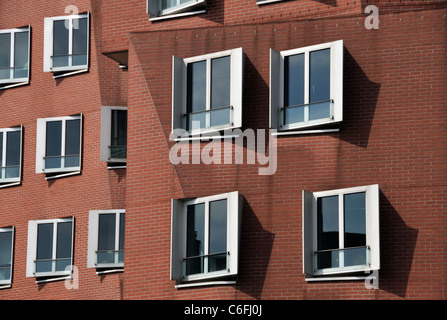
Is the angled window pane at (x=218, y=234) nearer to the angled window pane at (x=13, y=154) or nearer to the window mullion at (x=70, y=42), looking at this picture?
the window mullion at (x=70, y=42)

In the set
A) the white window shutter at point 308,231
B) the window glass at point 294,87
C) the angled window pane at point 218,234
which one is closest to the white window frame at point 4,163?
the angled window pane at point 218,234

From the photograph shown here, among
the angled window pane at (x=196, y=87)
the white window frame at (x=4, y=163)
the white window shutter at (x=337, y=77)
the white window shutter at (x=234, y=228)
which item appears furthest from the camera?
the white window frame at (x=4, y=163)

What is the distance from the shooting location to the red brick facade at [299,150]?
83.2 ft

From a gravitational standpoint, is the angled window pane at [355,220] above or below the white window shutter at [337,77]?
below

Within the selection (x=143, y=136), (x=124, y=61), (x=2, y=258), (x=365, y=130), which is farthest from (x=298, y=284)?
(x=2, y=258)

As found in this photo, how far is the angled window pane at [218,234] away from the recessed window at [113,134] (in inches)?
249

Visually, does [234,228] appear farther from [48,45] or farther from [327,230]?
[48,45]

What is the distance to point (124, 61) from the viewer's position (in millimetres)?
32406

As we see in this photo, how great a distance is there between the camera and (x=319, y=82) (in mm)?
26625

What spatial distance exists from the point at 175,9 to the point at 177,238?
643cm

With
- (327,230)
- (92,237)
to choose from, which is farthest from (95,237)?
(327,230)

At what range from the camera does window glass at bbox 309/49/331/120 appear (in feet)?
86.9

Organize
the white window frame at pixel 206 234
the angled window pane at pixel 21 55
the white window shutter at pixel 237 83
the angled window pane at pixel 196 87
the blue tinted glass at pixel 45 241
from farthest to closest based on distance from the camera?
the angled window pane at pixel 21 55 < the blue tinted glass at pixel 45 241 < the angled window pane at pixel 196 87 < the white window shutter at pixel 237 83 < the white window frame at pixel 206 234

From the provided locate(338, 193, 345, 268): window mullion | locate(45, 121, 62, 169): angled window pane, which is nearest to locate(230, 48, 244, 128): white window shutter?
locate(338, 193, 345, 268): window mullion
